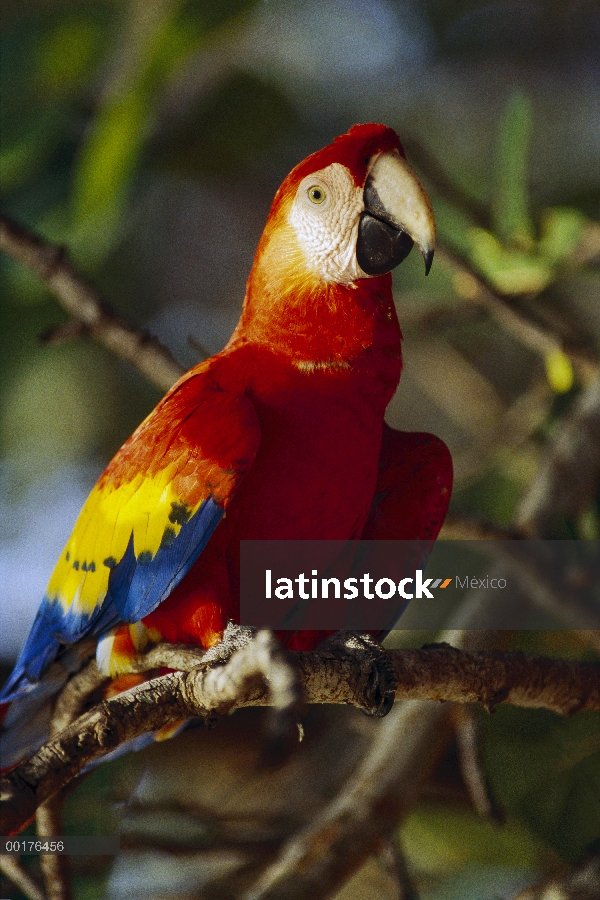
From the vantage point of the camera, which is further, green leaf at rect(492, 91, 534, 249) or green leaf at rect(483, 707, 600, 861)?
green leaf at rect(492, 91, 534, 249)

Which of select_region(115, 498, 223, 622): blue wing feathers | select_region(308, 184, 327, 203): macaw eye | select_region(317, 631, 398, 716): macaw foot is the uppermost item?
select_region(308, 184, 327, 203): macaw eye

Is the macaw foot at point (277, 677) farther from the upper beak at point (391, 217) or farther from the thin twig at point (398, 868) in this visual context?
the thin twig at point (398, 868)

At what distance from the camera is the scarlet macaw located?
0.62m

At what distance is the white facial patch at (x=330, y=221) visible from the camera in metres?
0.63

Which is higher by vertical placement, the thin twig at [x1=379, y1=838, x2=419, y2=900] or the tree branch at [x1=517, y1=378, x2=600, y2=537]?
the tree branch at [x1=517, y1=378, x2=600, y2=537]

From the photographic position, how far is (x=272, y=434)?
65 centimetres

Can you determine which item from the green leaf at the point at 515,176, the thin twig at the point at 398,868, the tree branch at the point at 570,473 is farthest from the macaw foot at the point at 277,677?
the green leaf at the point at 515,176

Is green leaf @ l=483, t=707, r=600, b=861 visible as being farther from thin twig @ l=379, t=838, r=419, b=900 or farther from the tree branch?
the tree branch

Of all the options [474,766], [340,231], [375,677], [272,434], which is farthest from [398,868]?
[340,231]

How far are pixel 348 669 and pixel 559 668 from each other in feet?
0.80

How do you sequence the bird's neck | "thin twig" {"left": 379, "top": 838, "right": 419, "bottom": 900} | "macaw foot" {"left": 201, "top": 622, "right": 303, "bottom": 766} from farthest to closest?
"thin twig" {"left": 379, "top": 838, "right": 419, "bottom": 900}, the bird's neck, "macaw foot" {"left": 201, "top": 622, "right": 303, "bottom": 766}

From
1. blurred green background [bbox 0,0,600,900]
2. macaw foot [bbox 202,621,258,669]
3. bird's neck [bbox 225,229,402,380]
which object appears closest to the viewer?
macaw foot [bbox 202,621,258,669]

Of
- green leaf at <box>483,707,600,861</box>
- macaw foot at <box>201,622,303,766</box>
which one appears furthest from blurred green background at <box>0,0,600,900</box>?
macaw foot at <box>201,622,303,766</box>

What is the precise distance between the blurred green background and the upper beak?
30cm
